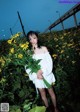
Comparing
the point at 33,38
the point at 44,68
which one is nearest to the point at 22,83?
the point at 44,68

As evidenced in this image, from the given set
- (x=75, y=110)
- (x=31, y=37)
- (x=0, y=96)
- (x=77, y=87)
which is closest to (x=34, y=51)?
(x=31, y=37)

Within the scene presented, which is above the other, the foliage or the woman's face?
the woman's face

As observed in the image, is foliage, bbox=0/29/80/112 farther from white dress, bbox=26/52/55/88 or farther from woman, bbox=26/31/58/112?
white dress, bbox=26/52/55/88

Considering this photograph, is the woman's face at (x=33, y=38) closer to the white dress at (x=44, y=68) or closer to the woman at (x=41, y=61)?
the woman at (x=41, y=61)

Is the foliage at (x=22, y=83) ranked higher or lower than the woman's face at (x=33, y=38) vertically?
lower

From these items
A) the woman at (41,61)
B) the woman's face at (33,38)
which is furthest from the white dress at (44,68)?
the woman's face at (33,38)

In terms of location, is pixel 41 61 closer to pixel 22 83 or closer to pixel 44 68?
pixel 44 68

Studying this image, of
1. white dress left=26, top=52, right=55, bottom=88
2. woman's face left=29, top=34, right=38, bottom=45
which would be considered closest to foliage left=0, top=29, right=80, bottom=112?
woman's face left=29, top=34, right=38, bottom=45

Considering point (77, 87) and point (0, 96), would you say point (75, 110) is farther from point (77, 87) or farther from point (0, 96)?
point (0, 96)

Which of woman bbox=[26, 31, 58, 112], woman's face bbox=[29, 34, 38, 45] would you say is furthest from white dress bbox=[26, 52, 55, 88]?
woman's face bbox=[29, 34, 38, 45]

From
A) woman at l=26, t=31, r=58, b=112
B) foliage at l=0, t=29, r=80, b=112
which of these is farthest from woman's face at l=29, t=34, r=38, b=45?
foliage at l=0, t=29, r=80, b=112

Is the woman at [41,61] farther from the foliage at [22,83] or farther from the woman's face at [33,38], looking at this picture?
the foliage at [22,83]

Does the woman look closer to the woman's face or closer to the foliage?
the woman's face

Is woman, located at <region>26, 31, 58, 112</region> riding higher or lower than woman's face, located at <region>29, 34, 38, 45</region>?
lower
